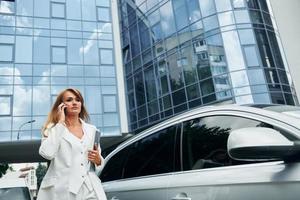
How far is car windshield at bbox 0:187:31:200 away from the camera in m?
7.01

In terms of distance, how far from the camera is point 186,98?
60.8 ft

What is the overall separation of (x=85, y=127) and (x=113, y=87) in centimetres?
2057

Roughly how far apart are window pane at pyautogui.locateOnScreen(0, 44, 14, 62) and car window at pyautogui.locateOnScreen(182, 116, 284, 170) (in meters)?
21.4

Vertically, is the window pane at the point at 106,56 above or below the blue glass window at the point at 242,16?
above

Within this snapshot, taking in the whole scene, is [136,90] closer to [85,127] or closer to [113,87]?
[113,87]

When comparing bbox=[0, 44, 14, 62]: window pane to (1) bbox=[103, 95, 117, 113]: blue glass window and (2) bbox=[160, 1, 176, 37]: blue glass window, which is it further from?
(2) bbox=[160, 1, 176, 37]: blue glass window

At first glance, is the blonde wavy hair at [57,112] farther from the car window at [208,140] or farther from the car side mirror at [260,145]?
the car side mirror at [260,145]

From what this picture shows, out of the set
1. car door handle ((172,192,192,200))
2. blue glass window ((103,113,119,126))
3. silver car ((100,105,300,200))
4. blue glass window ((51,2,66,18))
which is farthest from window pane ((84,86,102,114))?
car door handle ((172,192,192,200))

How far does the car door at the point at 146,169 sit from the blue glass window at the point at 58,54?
2046cm

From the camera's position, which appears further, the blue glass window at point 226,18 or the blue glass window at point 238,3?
the blue glass window at point 238,3

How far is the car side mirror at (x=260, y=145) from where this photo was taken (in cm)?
153

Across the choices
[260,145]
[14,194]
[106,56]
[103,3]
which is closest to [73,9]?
[103,3]

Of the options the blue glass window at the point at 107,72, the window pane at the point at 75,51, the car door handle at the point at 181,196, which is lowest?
the car door handle at the point at 181,196

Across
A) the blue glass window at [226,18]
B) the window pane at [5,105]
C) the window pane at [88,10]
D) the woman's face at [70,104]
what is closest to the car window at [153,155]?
the woman's face at [70,104]
